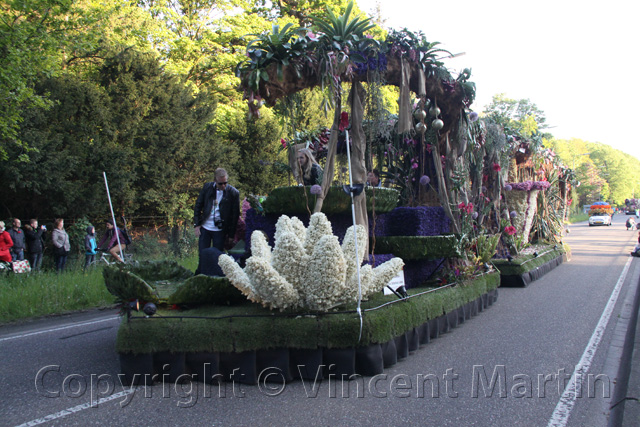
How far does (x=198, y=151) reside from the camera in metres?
20.1

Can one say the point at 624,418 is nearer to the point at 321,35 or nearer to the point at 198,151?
the point at 321,35

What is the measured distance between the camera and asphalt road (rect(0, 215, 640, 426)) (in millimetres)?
3752

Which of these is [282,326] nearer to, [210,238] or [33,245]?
[210,238]

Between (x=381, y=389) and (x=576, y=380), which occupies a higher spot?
(x=381, y=389)

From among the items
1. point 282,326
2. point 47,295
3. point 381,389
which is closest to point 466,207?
point 381,389

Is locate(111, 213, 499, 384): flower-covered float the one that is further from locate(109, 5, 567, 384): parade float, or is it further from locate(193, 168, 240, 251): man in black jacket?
locate(193, 168, 240, 251): man in black jacket

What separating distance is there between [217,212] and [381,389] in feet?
12.6

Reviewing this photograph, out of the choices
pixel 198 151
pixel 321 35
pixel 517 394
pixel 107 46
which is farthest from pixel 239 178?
pixel 517 394

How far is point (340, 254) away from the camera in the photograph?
462 cm

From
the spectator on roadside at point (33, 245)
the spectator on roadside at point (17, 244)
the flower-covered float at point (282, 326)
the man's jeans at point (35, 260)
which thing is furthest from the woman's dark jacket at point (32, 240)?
the flower-covered float at point (282, 326)

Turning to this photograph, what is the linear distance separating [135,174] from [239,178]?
259 inches

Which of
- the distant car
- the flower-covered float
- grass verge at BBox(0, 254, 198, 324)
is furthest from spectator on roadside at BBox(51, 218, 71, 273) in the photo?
the distant car

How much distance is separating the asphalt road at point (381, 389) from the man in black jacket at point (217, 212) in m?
1.91

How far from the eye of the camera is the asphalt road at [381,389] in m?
3.75
